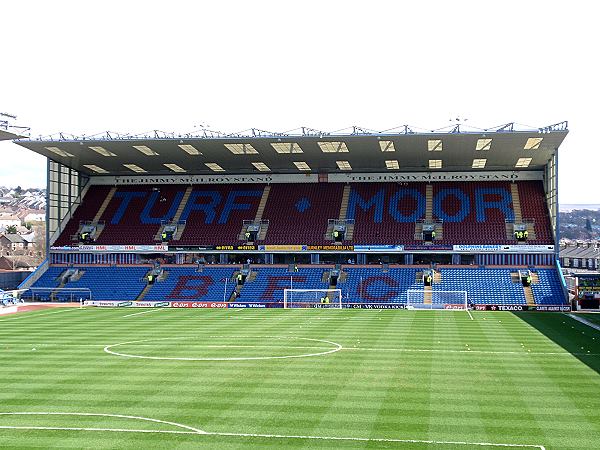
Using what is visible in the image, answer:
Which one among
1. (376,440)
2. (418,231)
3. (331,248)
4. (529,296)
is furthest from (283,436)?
(418,231)

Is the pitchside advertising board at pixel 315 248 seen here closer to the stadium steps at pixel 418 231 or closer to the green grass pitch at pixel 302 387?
the stadium steps at pixel 418 231

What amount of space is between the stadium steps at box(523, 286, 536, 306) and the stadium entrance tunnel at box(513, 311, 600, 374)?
3.84 m

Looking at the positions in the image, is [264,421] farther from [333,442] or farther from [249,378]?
[249,378]

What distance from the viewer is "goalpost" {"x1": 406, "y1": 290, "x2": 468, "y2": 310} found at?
61.5 m

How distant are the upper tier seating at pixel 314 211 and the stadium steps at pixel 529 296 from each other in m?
6.17

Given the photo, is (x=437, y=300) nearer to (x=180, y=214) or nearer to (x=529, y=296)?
(x=529, y=296)

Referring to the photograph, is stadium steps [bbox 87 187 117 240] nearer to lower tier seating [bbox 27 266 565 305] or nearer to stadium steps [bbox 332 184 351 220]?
lower tier seating [bbox 27 266 565 305]

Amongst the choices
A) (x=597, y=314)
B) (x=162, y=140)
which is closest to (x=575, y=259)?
(x=597, y=314)

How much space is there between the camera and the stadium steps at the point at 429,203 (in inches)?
2886

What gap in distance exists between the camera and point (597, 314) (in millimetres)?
55281

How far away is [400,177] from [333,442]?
61.8m

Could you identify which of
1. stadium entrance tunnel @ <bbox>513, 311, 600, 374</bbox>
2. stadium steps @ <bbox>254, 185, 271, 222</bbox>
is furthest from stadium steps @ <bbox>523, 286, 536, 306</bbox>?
stadium steps @ <bbox>254, 185, 271, 222</bbox>

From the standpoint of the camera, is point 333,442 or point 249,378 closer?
point 333,442

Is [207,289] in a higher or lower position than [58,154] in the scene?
lower
